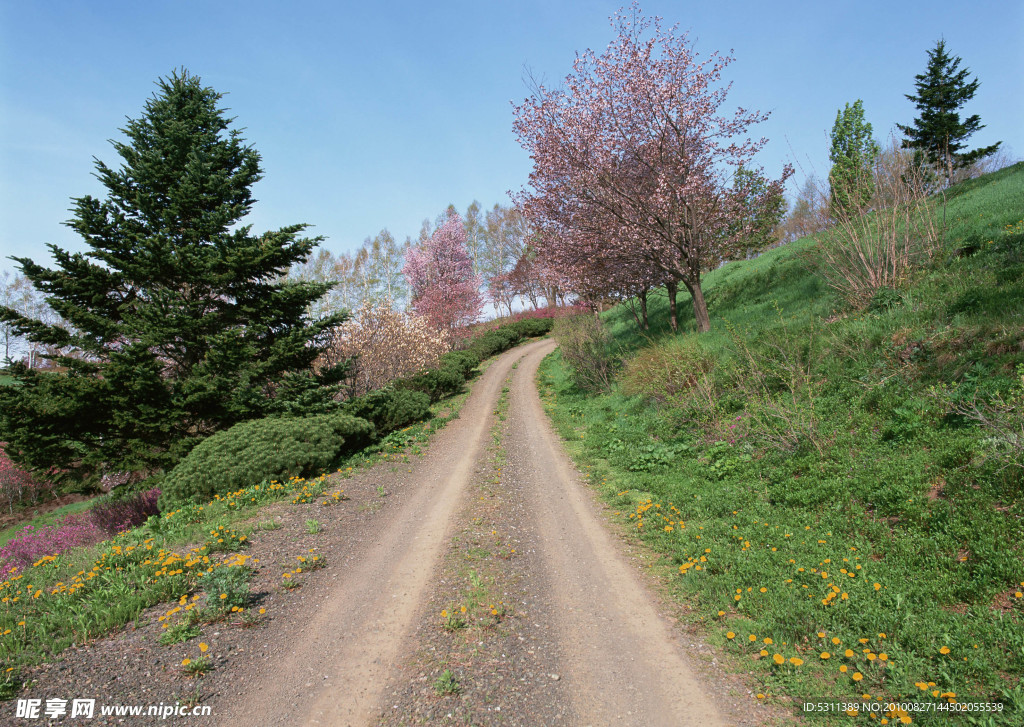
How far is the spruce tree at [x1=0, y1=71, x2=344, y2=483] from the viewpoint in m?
10.7

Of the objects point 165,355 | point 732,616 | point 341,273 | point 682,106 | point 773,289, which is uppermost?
point 341,273

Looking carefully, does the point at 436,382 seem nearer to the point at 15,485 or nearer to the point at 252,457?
the point at 252,457

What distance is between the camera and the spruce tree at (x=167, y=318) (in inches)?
420

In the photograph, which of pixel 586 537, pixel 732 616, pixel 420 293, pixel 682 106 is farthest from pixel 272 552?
pixel 420 293

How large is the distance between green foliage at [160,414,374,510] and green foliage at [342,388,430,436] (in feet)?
7.56

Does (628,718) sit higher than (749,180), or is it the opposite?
(749,180)

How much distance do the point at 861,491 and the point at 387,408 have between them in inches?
499

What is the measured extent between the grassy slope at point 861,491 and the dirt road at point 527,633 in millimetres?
641

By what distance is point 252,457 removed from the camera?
9914mm

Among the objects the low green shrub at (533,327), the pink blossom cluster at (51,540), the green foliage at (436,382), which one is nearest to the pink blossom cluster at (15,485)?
the pink blossom cluster at (51,540)

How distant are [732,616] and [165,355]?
15090 mm

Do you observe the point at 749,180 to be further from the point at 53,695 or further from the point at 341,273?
the point at 341,273

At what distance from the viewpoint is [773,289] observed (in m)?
16.3

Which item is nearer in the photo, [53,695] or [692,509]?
[53,695]
